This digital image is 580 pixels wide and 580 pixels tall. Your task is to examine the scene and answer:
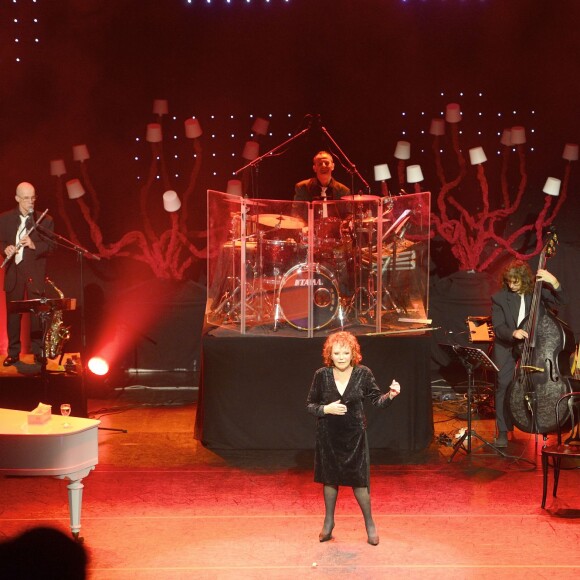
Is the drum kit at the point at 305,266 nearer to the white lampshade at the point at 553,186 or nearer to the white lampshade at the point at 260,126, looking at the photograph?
the white lampshade at the point at 260,126

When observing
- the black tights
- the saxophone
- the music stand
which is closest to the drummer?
the music stand

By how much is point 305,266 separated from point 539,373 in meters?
2.39

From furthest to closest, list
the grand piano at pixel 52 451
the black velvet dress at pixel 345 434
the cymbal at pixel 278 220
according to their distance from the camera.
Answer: the cymbal at pixel 278 220 → the black velvet dress at pixel 345 434 → the grand piano at pixel 52 451

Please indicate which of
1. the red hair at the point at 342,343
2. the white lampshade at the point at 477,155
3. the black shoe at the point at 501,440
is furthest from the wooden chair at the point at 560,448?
the white lampshade at the point at 477,155

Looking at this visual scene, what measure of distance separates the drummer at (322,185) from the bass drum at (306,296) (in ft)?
5.18

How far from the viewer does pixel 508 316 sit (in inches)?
314

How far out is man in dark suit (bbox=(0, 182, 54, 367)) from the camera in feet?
29.4

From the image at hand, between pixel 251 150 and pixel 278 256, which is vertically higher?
pixel 251 150

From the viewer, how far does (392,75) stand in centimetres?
1122

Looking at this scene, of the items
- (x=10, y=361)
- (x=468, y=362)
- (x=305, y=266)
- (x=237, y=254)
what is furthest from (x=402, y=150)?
(x=10, y=361)

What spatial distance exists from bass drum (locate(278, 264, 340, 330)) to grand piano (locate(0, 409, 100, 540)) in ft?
9.54

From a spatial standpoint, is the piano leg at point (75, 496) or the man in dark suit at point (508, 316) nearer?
the piano leg at point (75, 496)

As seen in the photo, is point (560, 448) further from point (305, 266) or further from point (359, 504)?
point (305, 266)

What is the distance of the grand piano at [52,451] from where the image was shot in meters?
5.04
